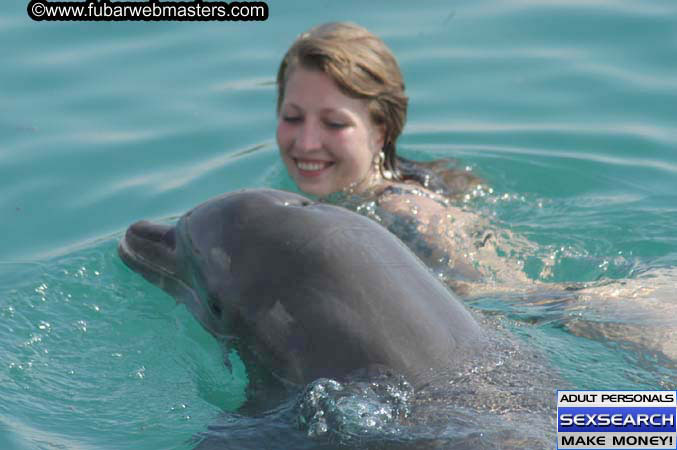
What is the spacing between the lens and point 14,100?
37.9 ft

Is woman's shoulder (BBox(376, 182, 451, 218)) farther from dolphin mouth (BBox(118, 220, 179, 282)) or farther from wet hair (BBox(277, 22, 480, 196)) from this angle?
dolphin mouth (BBox(118, 220, 179, 282))

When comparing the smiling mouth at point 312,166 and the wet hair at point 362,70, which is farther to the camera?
the smiling mouth at point 312,166

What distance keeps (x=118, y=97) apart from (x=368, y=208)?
404 cm

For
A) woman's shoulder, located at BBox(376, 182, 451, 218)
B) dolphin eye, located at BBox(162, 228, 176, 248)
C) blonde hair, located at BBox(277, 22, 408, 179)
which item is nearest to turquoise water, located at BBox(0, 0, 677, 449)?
dolphin eye, located at BBox(162, 228, 176, 248)

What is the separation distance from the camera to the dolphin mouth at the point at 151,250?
6.71 meters

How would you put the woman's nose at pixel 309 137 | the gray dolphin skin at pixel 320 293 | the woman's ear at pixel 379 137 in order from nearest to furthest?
the gray dolphin skin at pixel 320 293
the woman's nose at pixel 309 137
the woman's ear at pixel 379 137

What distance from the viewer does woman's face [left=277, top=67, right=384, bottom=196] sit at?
8758 millimetres

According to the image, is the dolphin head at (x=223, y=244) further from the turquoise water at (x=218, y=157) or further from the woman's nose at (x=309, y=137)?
the woman's nose at (x=309, y=137)

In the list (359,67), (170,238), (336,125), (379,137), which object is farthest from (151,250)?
(379,137)

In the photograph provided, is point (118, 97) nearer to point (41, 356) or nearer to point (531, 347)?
point (41, 356)

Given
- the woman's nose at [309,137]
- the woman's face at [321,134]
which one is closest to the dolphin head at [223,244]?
the woman's nose at [309,137]

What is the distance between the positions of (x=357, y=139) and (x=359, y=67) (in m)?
0.57

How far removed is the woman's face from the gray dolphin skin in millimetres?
2814

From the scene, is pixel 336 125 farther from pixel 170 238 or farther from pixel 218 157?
pixel 170 238
